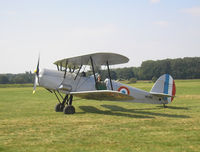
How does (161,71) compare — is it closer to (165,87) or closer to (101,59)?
(165,87)

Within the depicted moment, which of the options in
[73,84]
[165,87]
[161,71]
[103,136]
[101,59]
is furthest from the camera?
[161,71]

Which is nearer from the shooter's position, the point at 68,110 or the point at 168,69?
the point at 68,110

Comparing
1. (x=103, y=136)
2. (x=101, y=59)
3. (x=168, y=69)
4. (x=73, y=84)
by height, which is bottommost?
(x=103, y=136)

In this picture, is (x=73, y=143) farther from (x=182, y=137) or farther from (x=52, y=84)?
(x=52, y=84)

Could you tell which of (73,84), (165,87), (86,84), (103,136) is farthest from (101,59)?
(103,136)

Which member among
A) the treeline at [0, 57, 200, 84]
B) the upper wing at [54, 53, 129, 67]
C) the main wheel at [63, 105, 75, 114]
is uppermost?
the treeline at [0, 57, 200, 84]

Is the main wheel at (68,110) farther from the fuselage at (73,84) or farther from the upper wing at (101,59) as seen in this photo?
the upper wing at (101,59)

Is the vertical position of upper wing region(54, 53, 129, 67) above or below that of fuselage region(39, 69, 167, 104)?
above

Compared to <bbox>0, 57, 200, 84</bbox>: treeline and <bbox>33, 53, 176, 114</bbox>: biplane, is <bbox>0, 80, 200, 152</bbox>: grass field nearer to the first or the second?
<bbox>33, 53, 176, 114</bbox>: biplane

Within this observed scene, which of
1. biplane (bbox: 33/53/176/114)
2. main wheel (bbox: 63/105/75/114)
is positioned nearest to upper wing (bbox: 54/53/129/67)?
biplane (bbox: 33/53/176/114)

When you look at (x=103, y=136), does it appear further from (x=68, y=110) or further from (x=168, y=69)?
(x=168, y=69)

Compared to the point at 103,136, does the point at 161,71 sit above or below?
above

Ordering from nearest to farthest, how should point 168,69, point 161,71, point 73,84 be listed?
point 73,84 < point 168,69 < point 161,71

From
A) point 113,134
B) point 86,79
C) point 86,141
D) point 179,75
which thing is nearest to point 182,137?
point 113,134
